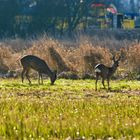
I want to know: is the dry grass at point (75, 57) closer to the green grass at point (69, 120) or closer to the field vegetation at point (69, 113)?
the field vegetation at point (69, 113)

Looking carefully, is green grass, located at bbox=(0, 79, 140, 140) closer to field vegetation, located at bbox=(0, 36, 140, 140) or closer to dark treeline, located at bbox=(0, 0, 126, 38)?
field vegetation, located at bbox=(0, 36, 140, 140)

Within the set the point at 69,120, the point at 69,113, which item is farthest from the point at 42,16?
the point at 69,120

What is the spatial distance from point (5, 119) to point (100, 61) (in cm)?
1665

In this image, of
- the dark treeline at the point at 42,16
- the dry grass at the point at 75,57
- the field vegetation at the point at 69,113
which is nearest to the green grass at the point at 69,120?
the field vegetation at the point at 69,113

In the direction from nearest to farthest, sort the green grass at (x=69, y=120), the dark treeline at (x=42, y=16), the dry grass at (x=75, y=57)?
the green grass at (x=69, y=120) → the dry grass at (x=75, y=57) → the dark treeline at (x=42, y=16)

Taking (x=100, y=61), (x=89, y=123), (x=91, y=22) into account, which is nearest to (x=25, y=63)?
(x=100, y=61)

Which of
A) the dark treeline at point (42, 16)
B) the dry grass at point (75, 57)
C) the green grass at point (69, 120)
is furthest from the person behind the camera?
the dark treeline at point (42, 16)

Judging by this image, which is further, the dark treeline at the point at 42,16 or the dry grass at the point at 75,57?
the dark treeline at the point at 42,16

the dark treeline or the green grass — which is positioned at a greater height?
the dark treeline

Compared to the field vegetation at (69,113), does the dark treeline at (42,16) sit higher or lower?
higher

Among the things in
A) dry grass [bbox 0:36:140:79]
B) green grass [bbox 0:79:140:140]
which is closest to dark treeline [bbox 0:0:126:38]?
dry grass [bbox 0:36:140:79]

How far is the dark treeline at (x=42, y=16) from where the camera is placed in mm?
58812

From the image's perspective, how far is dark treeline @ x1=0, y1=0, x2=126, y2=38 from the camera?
5881cm

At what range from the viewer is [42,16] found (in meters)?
61.3
